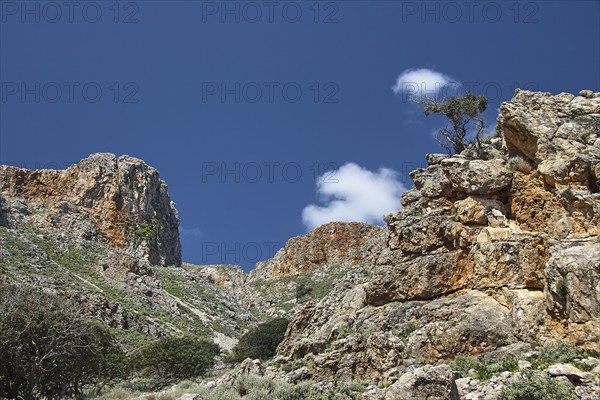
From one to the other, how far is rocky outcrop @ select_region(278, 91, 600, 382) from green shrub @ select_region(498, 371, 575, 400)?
9.34ft

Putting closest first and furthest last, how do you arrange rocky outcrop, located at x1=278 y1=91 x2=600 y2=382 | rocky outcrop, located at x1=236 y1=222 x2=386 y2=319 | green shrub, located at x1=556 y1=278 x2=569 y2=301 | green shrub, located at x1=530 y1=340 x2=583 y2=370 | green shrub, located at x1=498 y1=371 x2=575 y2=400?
1. green shrub, located at x1=498 y1=371 x2=575 y2=400
2. green shrub, located at x1=530 y1=340 x2=583 y2=370
3. green shrub, located at x1=556 y1=278 x2=569 y2=301
4. rocky outcrop, located at x1=278 y1=91 x2=600 y2=382
5. rocky outcrop, located at x1=236 y1=222 x2=386 y2=319

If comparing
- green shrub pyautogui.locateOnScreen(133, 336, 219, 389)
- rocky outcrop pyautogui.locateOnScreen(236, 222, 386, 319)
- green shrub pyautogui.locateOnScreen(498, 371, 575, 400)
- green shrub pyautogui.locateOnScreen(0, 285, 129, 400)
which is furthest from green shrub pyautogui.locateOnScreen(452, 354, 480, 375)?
rocky outcrop pyautogui.locateOnScreen(236, 222, 386, 319)

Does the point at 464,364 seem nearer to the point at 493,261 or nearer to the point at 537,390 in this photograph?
the point at 537,390

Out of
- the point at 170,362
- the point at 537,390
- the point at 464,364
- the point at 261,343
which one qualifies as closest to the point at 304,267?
the point at 261,343

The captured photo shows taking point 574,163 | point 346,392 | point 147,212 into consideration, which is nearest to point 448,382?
point 346,392

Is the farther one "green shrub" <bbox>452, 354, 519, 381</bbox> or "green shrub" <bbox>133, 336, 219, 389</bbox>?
"green shrub" <bbox>133, 336, 219, 389</bbox>

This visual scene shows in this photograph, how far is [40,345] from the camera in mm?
22094

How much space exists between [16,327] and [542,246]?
867 inches

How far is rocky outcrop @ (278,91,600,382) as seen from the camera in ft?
56.5

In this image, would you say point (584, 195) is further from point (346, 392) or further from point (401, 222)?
point (346, 392)

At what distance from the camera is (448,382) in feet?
45.6

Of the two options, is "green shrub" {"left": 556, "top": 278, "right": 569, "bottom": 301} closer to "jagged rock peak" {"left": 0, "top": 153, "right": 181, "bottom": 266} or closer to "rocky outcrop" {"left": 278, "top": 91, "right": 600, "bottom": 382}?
"rocky outcrop" {"left": 278, "top": 91, "right": 600, "bottom": 382}

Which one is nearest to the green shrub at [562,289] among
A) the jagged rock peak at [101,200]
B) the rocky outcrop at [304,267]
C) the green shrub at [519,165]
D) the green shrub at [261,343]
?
the green shrub at [519,165]

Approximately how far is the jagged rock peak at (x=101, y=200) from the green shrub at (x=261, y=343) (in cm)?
4609
